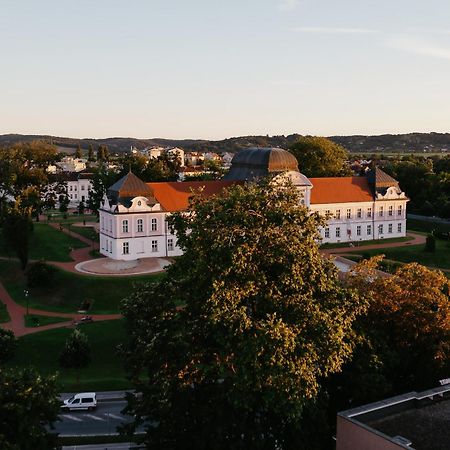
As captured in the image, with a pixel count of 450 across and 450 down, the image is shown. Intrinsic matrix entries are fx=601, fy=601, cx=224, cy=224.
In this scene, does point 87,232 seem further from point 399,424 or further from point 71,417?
point 399,424

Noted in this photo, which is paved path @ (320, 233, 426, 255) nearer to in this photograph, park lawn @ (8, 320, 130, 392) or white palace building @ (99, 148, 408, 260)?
white palace building @ (99, 148, 408, 260)

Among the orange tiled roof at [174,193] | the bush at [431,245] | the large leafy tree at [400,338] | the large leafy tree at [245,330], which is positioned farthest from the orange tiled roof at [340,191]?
the large leafy tree at [245,330]

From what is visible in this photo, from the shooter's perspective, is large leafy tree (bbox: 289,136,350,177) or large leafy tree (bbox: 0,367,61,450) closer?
large leafy tree (bbox: 0,367,61,450)

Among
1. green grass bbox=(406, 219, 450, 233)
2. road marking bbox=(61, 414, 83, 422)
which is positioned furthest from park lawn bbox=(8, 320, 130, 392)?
green grass bbox=(406, 219, 450, 233)

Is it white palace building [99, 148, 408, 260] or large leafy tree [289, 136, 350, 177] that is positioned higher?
large leafy tree [289, 136, 350, 177]

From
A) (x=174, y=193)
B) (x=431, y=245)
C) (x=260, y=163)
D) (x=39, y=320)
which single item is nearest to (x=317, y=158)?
(x=260, y=163)

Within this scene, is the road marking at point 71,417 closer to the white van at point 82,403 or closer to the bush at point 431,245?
the white van at point 82,403

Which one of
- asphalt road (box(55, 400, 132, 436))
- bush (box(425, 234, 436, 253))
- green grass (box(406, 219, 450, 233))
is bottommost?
asphalt road (box(55, 400, 132, 436))

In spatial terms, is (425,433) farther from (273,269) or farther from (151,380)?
(151,380)
